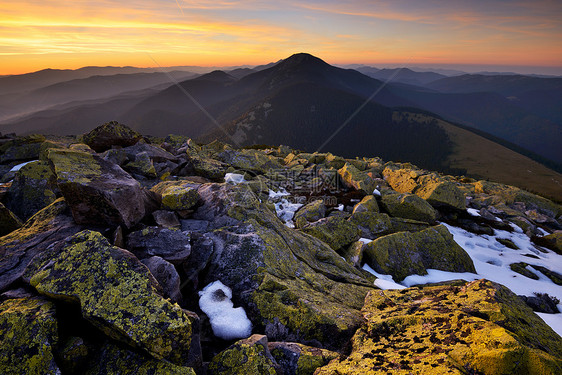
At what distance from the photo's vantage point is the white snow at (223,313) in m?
6.47

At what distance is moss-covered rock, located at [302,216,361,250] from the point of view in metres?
13.8

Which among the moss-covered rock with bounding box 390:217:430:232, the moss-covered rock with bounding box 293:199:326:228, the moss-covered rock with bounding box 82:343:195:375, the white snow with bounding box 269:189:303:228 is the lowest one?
the moss-covered rock with bounding box 390:217:430:232

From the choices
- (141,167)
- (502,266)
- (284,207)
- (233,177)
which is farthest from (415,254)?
(141,167)

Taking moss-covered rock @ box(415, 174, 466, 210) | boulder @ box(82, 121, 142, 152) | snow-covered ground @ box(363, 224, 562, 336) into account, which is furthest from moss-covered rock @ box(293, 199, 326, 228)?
boulder @ box(82, 121, 142, 152)

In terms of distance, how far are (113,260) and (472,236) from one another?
2132 cm

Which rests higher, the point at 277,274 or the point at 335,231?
the point at 277,274

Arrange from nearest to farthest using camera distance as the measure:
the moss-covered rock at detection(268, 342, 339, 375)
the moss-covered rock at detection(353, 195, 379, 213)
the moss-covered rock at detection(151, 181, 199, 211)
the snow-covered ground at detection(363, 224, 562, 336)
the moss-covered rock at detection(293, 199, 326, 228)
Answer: the moss-covered rock at detection(268, 342, 339, 375), the moss-covered rock at detection(151, 181, 199, 211), the snow-covered ground at detection(363, 224, 562, 336), the moss-covered rock at detection(293, 199, 326, 228), the moss-covered rock at detection(353, 195, 379, 213)

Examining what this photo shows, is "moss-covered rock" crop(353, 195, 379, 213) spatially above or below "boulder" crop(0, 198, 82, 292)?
below

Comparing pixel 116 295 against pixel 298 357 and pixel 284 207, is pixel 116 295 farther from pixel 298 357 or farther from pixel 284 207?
pixel 284 207

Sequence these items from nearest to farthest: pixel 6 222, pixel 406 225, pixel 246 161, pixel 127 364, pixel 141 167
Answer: pixel 127 364 < pixel 6 222 < pixel 141 167 < pixel 406 225 < pixel 246 161

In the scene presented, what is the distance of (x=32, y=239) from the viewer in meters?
7.19

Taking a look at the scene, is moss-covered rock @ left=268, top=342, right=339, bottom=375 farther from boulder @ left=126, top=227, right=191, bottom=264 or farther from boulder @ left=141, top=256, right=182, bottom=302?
boulder @ left=126, top=227, right=191, bottom=264

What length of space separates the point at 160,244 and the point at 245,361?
161 inches

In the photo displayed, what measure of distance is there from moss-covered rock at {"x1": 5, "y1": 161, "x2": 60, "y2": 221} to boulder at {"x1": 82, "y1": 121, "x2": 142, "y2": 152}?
16.1ft
